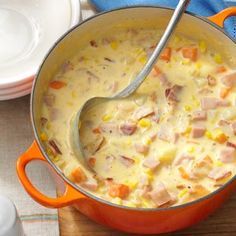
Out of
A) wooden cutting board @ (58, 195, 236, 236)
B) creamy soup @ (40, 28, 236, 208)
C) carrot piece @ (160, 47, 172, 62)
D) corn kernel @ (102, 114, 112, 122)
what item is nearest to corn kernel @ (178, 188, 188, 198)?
creamy soup @ (40, 28, 236, 208)

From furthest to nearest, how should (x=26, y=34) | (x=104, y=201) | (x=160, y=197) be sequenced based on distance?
(x=26, y=34)
(x=160, y=197)
(x=104, y=201)

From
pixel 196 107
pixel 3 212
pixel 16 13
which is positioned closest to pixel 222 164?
pixel 196 107

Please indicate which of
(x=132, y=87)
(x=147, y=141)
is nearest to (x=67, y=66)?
(x=132, y=87)

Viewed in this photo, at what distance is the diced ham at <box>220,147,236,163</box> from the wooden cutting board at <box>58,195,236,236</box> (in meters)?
0.12

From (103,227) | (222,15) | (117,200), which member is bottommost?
(103,227)

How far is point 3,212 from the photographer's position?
3.67 feet

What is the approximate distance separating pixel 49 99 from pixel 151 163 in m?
0.26

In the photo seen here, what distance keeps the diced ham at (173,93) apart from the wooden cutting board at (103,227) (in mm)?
244

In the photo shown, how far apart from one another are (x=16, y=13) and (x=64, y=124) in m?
0.41

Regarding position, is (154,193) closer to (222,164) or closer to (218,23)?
(222,164)

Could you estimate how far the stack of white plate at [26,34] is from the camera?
1.38 m

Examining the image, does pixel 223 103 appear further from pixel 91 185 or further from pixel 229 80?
pixel 91 185

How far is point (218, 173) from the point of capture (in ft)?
3.90

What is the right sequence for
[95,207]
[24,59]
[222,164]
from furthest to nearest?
[24,59] < [222,164] < [95,207]
